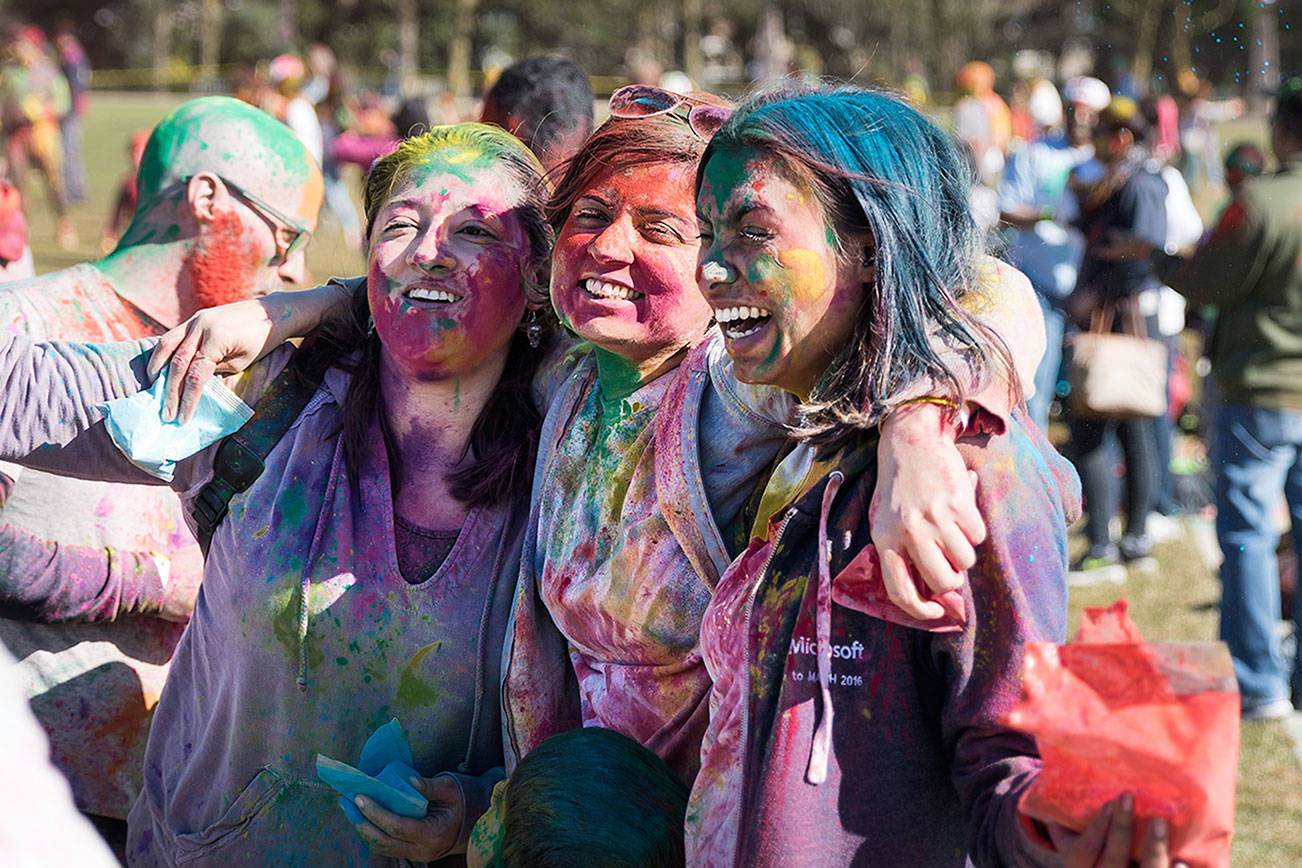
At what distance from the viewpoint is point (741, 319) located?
1.72 m

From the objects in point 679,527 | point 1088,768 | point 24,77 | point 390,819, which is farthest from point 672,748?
point 24,77

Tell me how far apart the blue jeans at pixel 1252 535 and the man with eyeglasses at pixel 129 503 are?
3.55m

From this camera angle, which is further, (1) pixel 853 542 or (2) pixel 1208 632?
(2) pixel 1208 632

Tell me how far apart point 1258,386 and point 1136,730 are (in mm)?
3859

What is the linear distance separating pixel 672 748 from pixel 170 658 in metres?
1.36

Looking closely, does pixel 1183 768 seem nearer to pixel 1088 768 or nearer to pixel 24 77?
pixel 1088 768

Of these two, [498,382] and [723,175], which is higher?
[723,175]

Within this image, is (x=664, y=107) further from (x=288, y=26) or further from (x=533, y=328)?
(x=288, y=26)

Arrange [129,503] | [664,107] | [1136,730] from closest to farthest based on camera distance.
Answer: [1136,730]
[664,107]
[129,503]

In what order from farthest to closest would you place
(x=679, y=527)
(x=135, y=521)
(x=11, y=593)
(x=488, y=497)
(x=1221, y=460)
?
(x=1221, y=460) → (x=135, y=521) → (x=11, y=593) → (x=488, y=497) → (x=679, y=527)

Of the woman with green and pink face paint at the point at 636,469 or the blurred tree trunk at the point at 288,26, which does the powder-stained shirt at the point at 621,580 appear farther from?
the blurred tree trunk at the point at 288,26

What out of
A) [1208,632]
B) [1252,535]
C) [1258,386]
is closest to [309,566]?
[1258,386]

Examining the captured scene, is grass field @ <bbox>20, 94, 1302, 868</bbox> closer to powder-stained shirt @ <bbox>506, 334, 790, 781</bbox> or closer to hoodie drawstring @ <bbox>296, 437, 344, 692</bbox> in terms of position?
powder-stained shirt @ <bbox>506, 334, 790, 781</bbox>

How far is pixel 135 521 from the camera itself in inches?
108
